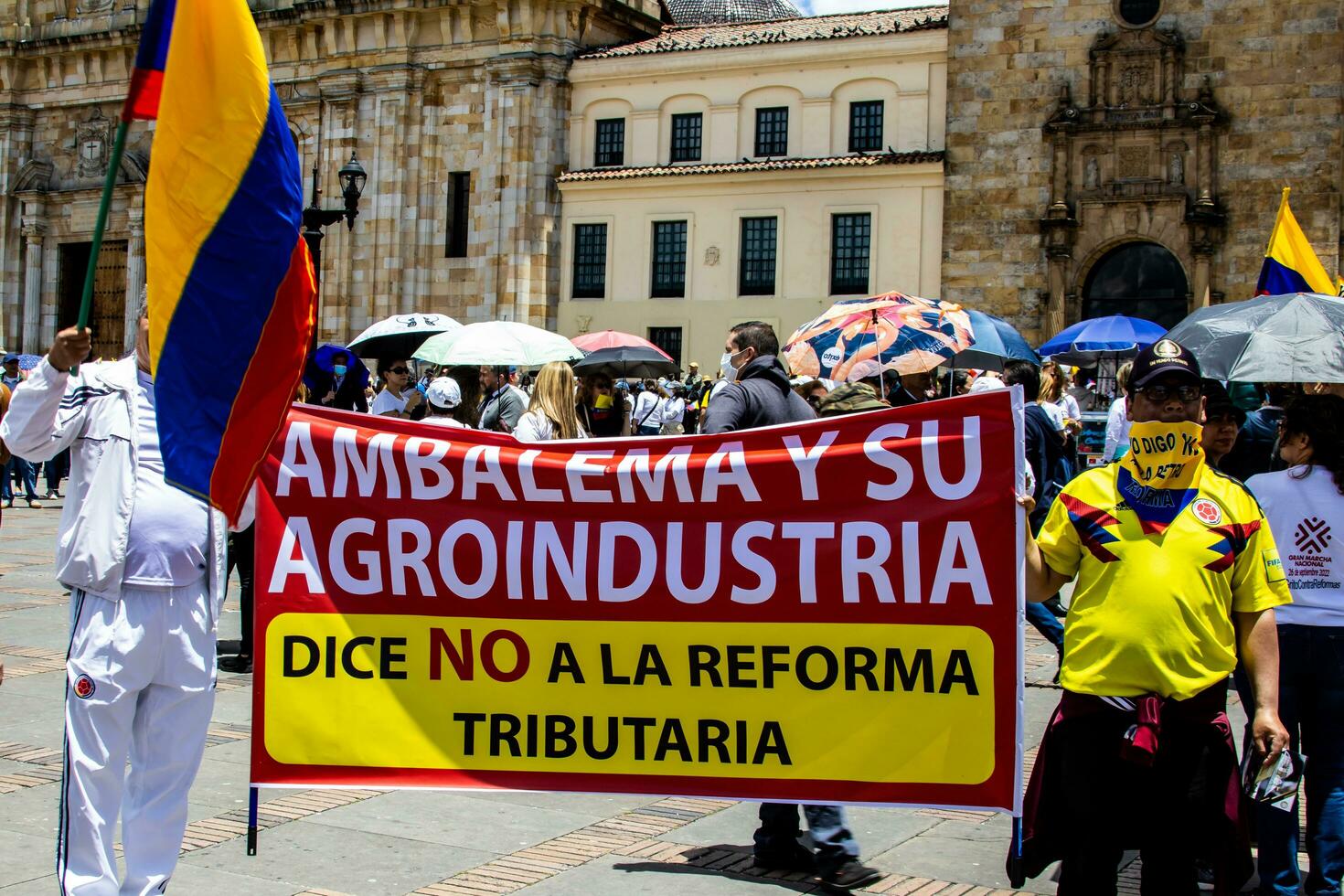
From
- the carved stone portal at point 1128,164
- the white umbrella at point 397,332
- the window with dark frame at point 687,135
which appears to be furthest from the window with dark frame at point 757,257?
the white umbrella at point 397,332

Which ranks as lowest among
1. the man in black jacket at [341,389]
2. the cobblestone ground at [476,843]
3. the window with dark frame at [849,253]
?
the cobblestone ground at [476,843]

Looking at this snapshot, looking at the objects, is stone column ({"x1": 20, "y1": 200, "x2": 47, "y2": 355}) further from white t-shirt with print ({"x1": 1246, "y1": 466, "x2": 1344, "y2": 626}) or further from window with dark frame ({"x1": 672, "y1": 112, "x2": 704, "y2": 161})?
white t-shirt with print ({"x1": 1246, "y1": 466, "x2": 1344, "y2": 626})

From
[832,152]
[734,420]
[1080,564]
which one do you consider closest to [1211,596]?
[1080,564]

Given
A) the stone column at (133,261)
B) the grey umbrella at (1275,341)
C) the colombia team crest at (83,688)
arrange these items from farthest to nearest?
the stone column at (133,261)
the grey umbrella at (1275,341)
the colombia team crest at (83,688)

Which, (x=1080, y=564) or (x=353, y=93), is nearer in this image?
(x=1080, y=564)

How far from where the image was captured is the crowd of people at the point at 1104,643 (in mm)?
4195

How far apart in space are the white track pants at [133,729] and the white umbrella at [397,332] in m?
12.7

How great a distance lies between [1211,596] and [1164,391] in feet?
1.90

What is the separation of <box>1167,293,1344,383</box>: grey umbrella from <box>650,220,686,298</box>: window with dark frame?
2710 cm

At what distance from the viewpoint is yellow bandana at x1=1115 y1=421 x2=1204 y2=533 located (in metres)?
4.28

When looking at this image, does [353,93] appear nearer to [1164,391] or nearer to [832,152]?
[832,152]

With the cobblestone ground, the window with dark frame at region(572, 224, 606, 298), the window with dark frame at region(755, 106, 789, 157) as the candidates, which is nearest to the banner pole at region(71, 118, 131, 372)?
the cobblestone ground

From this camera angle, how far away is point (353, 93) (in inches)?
1502

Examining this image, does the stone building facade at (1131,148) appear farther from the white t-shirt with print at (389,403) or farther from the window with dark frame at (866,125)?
the white t-shirt with print at (389,403)
